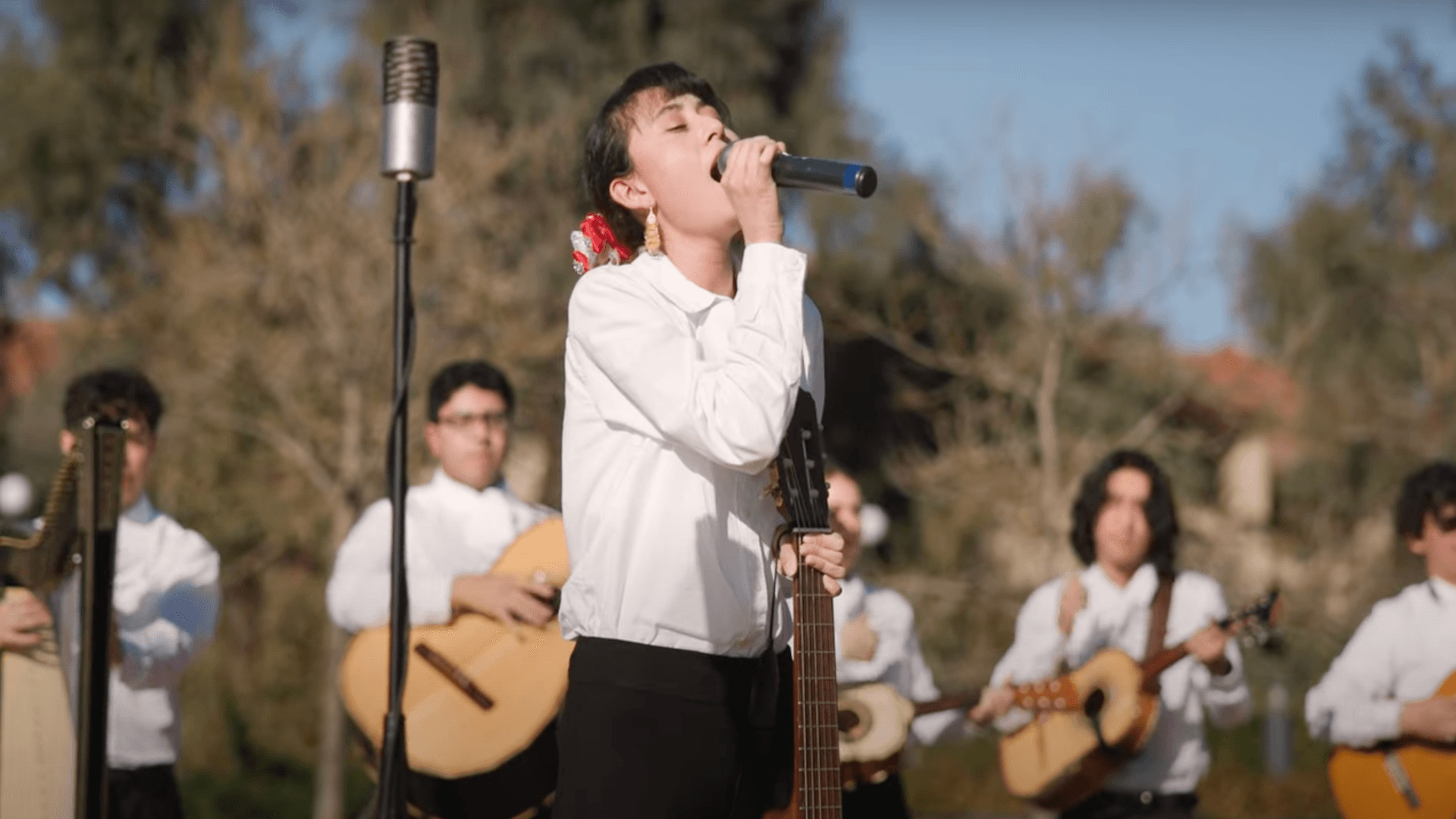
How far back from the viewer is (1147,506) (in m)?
5.86

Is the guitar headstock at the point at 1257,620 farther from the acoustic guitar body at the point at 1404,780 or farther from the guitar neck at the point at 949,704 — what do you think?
the guitar neck at the point at 949,704

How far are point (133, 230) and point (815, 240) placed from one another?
7940 millimetres

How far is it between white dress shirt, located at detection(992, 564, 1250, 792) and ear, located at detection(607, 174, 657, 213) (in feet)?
10.2

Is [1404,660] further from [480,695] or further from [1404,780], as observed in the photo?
[480,695]

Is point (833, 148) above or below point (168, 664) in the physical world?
above

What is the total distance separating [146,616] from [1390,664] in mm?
3735

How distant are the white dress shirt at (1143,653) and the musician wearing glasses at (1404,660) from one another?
1.14ft

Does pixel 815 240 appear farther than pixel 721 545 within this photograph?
Yes

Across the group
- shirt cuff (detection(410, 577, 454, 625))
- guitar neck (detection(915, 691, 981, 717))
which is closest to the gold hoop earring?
shirt cuff (detection(410, 577, 454, 625))

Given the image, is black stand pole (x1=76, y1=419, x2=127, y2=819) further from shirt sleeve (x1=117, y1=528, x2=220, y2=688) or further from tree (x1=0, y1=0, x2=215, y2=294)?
tree (x1=0, y1=0, x2=215, y2=294)

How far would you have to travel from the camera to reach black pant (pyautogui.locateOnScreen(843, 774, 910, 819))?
18.4ft

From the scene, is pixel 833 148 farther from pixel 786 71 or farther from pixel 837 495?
pixel 837 495

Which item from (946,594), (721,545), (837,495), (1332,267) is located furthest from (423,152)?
(1332,267)

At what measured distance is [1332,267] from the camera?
23203 mm
